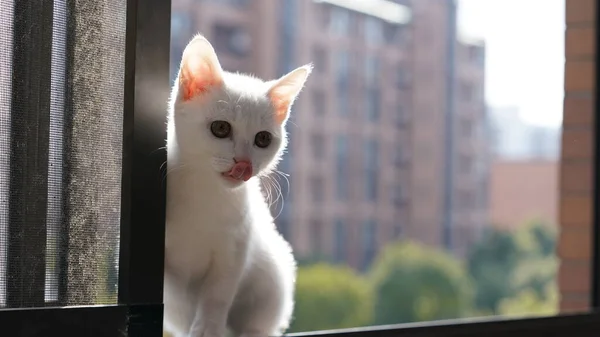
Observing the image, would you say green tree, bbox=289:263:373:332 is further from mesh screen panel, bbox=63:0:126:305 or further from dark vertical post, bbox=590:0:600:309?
mesh screen panel, bbox=63:0:126:305

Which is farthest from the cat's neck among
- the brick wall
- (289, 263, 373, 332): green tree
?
(289, 263, 373, 332): green tree

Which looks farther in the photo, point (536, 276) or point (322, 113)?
point (322, 113)

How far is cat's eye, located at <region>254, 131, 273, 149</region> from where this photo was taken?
106 cm

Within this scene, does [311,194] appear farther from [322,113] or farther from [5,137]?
[5,137]

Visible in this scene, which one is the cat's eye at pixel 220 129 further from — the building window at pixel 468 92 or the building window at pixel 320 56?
the building window at pixel 468 92

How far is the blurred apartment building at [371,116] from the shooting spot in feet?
45.5

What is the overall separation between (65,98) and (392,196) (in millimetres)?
13954

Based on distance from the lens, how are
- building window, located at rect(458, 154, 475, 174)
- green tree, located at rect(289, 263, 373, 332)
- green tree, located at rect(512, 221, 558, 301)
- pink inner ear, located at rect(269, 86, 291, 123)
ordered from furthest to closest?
1. building window, located at rect(458, 154, 475, 174)
2. green tree, located at rect(289, 263, 373, 332)
3. green tree, located at rect(512, 221, 558, 301)
4. pink inner ear, located at rect(269, 86, 291, 123)

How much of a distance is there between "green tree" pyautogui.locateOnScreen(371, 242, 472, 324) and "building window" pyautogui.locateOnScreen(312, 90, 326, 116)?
9.52 ft

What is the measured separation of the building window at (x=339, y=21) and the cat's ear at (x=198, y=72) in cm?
1364

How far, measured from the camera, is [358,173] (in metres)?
14.2

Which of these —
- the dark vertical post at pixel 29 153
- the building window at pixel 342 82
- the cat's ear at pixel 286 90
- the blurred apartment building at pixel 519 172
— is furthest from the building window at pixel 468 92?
the dark vertical post at pixel 29 153

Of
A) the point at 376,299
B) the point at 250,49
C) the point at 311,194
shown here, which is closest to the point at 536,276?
the point at 376,299

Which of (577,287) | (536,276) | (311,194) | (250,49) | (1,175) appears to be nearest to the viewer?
(1,175)
